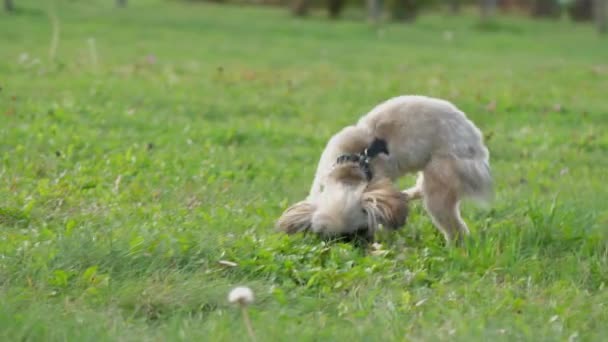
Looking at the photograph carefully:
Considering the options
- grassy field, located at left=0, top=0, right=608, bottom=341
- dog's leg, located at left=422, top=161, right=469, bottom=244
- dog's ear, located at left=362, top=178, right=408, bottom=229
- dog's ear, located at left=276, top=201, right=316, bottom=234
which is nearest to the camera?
grassy field, located at left=0, top=0, right=608, bottom=341

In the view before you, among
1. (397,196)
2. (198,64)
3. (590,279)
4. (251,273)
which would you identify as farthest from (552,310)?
(198,64)

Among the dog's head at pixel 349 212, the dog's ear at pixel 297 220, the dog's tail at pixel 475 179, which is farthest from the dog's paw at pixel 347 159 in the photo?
the dog's tail at pixel 475 179

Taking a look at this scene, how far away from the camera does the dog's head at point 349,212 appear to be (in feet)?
18.5

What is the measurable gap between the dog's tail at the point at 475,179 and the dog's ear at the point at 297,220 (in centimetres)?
98

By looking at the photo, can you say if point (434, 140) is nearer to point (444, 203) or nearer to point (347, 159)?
point (444, 203)

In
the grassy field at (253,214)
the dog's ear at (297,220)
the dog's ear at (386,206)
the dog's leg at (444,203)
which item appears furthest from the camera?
the dog's leg at (444,203)

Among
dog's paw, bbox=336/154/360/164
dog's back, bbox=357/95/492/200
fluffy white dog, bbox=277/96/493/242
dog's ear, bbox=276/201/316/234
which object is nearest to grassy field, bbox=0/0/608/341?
dog's ear, bbox=276/201/316/234

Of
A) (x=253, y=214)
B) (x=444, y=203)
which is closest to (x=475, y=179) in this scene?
(x=444, y=203)

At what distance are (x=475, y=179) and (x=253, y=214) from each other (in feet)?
5.18

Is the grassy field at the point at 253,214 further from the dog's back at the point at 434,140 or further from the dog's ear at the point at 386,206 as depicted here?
the dog's back at the point at 434,140

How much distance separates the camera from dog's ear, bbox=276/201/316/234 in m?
5.73

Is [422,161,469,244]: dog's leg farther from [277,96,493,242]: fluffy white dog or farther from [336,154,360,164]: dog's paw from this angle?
[336,154,360,164]: dog's paw

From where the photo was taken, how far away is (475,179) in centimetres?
596

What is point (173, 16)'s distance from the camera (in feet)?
93.7
